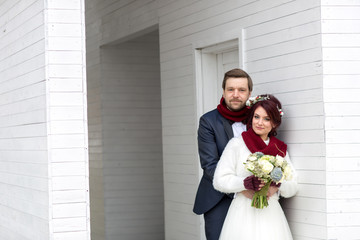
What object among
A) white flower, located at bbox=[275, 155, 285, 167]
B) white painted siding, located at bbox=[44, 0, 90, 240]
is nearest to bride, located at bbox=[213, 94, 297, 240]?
white flower, located at bbox=[275, 155, 285, 167]

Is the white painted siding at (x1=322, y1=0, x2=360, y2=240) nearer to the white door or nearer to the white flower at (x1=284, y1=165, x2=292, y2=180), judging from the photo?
the white flower at (x1=284, y1=165, x2=292, y2=180)

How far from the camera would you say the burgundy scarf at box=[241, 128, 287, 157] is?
5152 millimetres

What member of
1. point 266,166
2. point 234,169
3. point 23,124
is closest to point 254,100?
point 234,169

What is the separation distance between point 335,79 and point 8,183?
11.9ft

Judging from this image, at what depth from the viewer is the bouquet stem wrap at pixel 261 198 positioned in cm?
502

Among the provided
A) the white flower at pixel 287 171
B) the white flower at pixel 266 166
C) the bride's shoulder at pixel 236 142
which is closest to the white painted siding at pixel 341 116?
the white flower at pixel 287 171

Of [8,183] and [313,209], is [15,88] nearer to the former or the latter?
[8,183]

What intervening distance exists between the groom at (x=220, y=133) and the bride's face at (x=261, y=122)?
0.21m

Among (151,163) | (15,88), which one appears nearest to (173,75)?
(15,88)

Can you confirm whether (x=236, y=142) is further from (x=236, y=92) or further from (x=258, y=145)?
(x=236, y=92)

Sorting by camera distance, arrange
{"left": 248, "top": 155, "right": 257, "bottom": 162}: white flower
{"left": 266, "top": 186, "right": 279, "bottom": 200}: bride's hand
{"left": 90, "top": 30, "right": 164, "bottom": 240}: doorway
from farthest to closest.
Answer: {"left": 90, "top": 30, "right": 164, "bottom": 240}: doorway
{"left": 266, "top": 186, "right": 279, "bottom": 200}: bride's hand
{"left": 248, "top": 155, "right": 257, "bottom": 162}: white flower

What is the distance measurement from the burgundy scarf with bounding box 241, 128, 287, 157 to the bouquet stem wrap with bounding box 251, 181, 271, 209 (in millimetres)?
278

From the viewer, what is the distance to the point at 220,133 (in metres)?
5.42

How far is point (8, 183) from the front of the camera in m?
7.02
